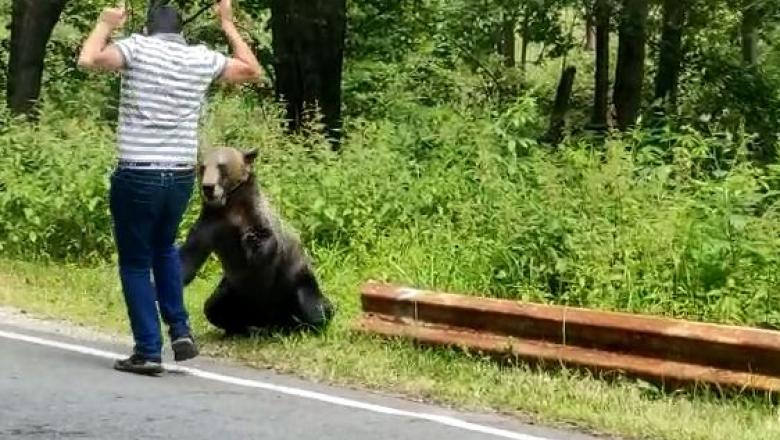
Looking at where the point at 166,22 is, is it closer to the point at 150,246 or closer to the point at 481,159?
the point at 150,246

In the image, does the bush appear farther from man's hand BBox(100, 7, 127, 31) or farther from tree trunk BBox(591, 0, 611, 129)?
tree trunk BBox(591, 0, 611, 129)

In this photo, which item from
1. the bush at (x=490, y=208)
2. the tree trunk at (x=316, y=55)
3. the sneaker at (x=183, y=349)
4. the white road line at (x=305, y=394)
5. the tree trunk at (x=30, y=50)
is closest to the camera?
the white road line at (x=305, y=394)

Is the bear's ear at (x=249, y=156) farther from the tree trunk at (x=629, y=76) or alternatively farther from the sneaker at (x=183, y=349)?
the tree trunk at (x=629, y=76)

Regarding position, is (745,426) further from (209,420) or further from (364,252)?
(364,252)

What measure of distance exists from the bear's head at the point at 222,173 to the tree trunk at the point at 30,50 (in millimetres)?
11119

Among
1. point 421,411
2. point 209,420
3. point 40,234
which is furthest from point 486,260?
point 40,234

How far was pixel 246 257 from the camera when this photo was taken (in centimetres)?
822

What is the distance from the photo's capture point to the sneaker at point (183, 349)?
7.33 m

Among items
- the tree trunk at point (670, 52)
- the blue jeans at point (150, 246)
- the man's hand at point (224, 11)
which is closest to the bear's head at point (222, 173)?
the blue jeans at point (150, 246)

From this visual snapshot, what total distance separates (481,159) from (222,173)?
4017 mm

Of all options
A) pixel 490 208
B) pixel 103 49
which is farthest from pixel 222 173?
pixel 490 208

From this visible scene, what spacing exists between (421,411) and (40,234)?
6.56 m

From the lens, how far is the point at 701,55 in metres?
21.7

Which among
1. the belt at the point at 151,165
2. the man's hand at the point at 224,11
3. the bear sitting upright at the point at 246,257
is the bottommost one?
the bear sitting upright at the point at 246,257
